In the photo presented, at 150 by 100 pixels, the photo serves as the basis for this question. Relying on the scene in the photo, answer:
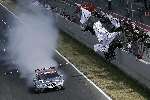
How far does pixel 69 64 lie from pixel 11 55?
6.00 m

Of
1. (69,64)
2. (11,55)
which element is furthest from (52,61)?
(11,55)

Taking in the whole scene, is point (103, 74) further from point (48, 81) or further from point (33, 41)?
point (33, 41)

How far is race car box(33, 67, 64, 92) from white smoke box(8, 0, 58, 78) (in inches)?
142

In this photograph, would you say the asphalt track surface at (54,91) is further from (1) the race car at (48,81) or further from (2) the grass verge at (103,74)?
(2) the grass verge at (103,74)

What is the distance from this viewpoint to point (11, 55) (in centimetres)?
3616

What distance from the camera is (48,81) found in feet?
82.3

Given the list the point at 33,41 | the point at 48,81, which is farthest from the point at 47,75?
the point at 33,41

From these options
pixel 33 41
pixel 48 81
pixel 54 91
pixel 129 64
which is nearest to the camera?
pixel 48 81

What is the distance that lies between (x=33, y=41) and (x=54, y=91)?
18.0 metres

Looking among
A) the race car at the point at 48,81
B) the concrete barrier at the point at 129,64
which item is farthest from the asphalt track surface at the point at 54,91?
the concrete barrier at the point at 129,64

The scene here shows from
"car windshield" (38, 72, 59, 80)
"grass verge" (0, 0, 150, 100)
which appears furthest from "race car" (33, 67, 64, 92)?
"grass verge" (0, 0, 150, 100)

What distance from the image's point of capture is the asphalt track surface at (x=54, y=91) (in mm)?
24281

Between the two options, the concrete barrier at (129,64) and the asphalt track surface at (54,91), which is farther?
the concrete barrier at (129,64)

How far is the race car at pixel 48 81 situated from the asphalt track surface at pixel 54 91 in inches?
13.4
